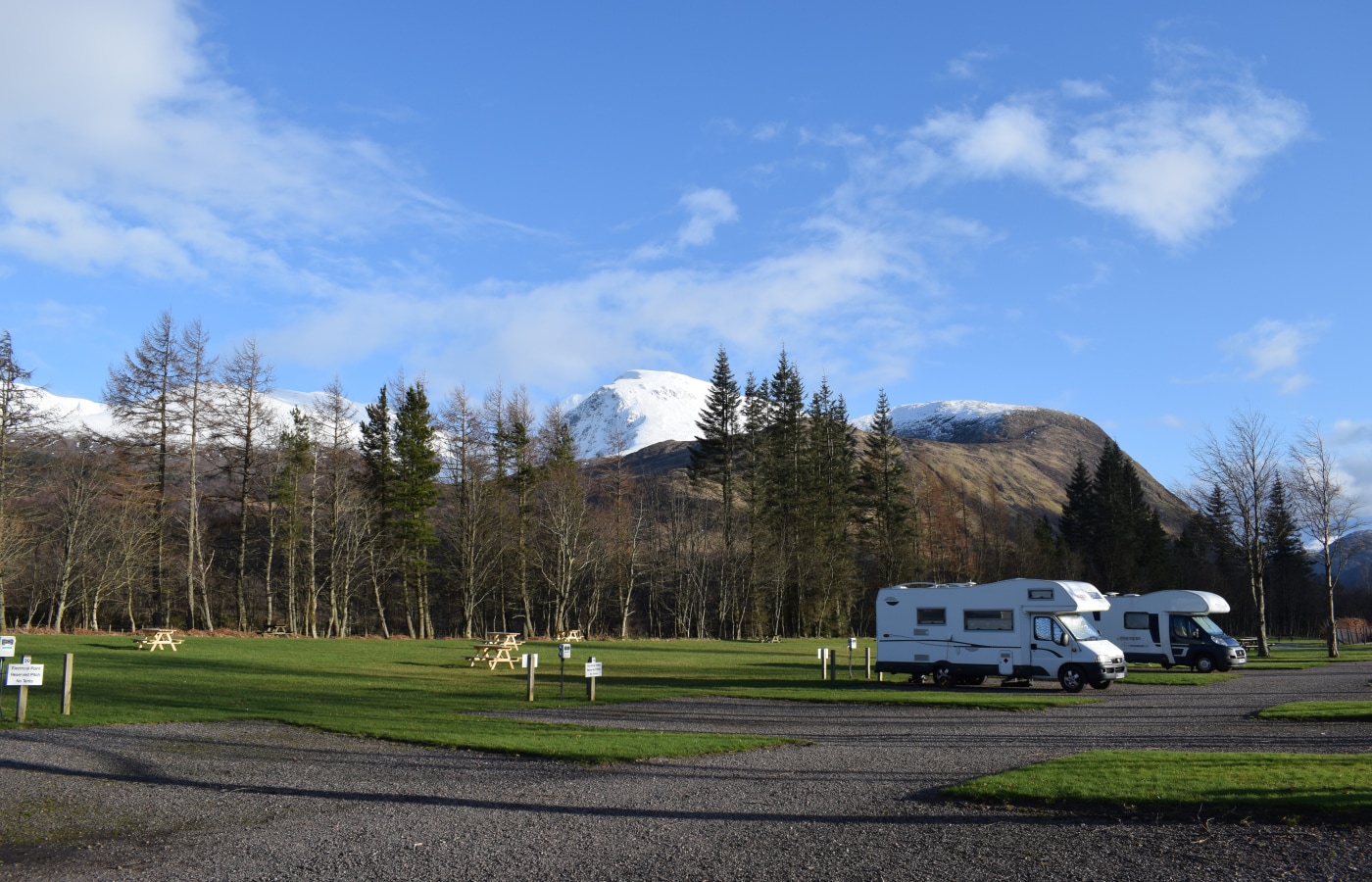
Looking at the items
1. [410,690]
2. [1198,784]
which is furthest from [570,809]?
[410,690]

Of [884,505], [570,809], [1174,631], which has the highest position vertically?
[884,505]

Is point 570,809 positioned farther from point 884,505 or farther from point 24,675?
point 884,505

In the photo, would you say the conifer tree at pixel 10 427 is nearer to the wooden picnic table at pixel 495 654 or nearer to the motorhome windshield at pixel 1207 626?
the wooden picnic table at pixel 495 654

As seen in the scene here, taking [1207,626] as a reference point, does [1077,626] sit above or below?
above

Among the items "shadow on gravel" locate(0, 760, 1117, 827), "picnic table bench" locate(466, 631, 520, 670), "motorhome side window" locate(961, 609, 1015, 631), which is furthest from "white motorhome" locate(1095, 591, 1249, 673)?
"shadow on gravel" locate(0, 760, 1117, 827)

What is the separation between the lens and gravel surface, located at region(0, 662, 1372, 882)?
745cm

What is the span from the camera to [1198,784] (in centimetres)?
991

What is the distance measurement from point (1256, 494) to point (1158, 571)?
46155 millimetres

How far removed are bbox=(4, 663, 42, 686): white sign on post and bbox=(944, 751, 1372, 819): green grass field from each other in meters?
14.6

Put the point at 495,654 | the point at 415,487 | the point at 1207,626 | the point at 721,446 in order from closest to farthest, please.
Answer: the point at 495,654 < the point at 1207,626 < the point at 415,487 < the point at 721,446

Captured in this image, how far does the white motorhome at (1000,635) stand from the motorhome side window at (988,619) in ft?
0.09

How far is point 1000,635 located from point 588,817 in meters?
19.6

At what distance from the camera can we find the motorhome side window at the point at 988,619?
85.7 feet

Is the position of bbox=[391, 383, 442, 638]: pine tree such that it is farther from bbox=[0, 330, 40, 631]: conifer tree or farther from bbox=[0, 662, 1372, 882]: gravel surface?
bbox=[0, 662, 1372, 882]: gravel surface
